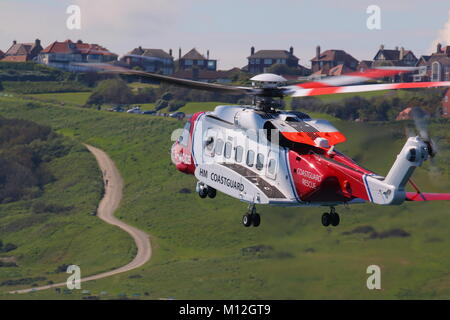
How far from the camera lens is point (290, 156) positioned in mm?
35594

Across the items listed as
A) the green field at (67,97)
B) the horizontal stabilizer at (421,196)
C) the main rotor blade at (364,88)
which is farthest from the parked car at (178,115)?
the horizontal stabilizer at (421,196)

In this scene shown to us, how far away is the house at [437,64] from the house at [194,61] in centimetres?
4299

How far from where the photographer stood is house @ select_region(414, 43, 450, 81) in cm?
15450

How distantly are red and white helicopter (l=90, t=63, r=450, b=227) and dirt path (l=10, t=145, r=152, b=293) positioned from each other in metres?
84.6

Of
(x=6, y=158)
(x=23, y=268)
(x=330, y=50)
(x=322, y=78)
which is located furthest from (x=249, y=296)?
(x=330, y=50)

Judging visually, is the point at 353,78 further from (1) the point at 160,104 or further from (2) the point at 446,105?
(1) the point at 160,104

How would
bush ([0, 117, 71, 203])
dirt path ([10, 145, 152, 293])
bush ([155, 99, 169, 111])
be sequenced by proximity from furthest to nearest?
bush ([0, 117, 71, 203]), bush ([155, 99, 169, 111]), dirt path ([10, 145, 152, 293])

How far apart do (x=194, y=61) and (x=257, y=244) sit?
73858 mm

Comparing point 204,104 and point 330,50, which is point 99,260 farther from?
point 330,50

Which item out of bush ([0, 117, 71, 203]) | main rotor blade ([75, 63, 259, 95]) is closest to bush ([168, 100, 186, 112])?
bush ([0, 117, 71, 203])

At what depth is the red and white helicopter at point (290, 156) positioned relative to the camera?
32.8 meters

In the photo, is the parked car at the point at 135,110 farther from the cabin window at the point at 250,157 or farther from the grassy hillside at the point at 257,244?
the cabin window at the point at 250,157
